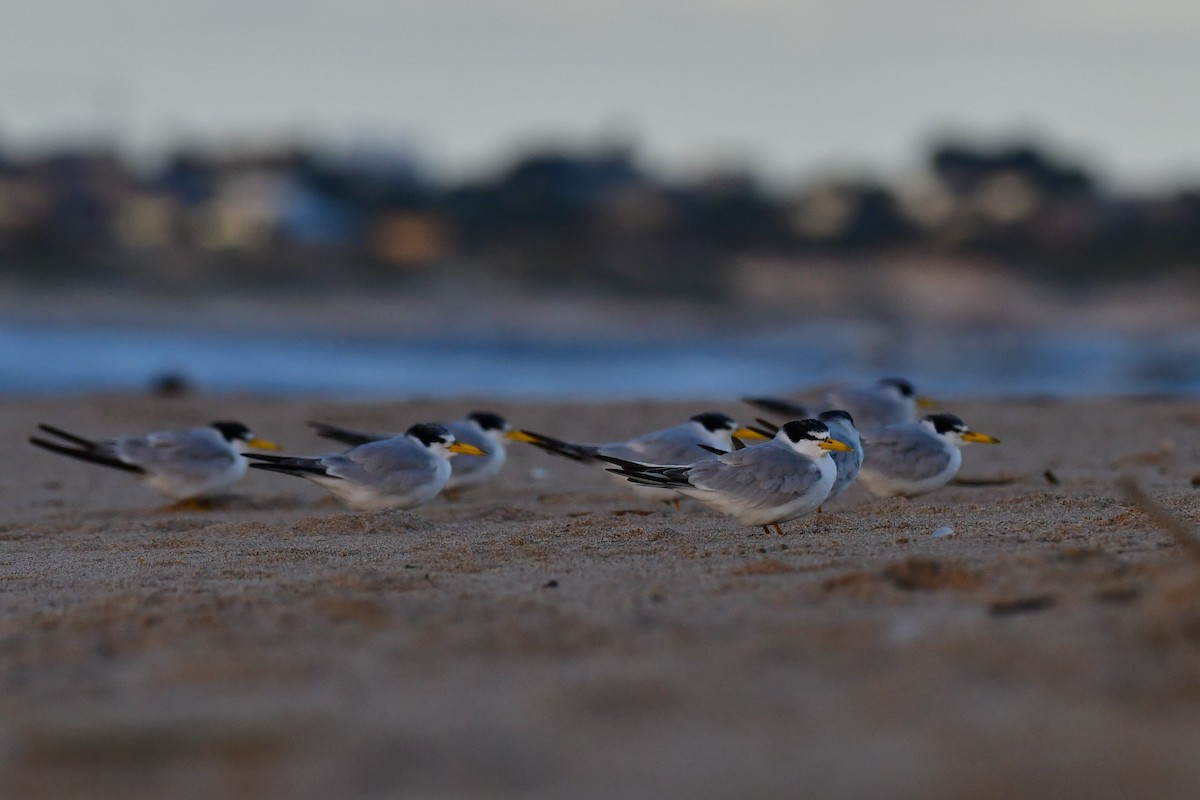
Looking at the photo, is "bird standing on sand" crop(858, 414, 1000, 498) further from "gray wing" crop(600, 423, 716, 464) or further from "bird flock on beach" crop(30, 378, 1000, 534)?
"gray wing" crop(600, 423, 716, 464)

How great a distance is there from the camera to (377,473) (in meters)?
6.58

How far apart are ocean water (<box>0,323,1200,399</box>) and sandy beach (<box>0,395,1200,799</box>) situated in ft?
26.7

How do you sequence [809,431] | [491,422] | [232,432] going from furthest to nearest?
[491,422] → [232,432] → [809,431]

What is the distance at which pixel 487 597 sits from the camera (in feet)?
13.3

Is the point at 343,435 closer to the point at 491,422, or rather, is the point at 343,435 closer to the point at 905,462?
the point at 491,422

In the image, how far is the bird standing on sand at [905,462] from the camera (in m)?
6.53

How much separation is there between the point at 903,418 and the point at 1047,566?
444 centimetres

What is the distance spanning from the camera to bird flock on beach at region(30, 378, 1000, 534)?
5695 millimetres

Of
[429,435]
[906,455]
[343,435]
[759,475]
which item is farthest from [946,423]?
[343,435]

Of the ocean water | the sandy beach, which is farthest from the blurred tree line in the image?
the sandy beach

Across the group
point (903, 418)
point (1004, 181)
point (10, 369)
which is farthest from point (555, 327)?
point (903, 418)

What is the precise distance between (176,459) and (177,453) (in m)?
0.04

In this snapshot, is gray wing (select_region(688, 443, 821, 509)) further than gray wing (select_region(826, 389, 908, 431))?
No

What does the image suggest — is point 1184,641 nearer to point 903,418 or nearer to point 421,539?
point 421,539
